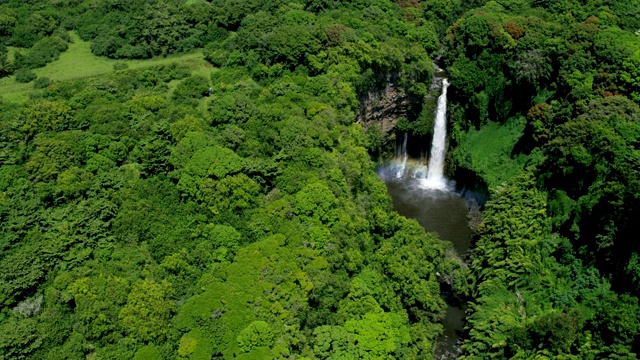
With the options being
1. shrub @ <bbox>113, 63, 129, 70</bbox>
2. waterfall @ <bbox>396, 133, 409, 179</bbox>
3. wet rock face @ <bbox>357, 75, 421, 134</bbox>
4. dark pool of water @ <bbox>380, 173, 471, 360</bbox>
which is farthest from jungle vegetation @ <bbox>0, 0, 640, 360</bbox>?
waterfall @ <bbox>396, 133, 409, 179</bbox>

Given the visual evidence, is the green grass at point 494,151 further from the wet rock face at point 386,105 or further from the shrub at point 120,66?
the shrub at point 120,66

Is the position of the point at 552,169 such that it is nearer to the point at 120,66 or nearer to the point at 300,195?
the point at 300,195

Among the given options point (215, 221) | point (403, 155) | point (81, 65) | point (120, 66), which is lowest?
point (403, 155)

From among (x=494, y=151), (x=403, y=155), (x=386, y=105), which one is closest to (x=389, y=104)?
(x=386, y=105)

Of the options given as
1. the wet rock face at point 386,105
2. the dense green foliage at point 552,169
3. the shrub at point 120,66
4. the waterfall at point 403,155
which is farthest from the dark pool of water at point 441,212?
the shrub at point 120,66

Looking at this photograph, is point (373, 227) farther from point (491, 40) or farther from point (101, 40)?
point (101, 40)

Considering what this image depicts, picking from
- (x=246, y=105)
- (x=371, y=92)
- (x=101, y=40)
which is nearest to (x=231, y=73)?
(x=246, y=105)
